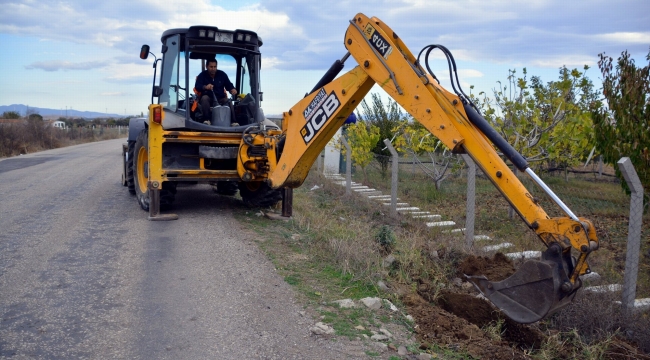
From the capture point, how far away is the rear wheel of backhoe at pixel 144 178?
9.31 meters

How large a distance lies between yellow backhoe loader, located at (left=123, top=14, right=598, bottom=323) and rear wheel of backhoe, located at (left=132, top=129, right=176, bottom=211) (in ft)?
0.06

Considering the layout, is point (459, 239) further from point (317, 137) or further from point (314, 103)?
point (314, 103)

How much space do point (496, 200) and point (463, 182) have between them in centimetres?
312

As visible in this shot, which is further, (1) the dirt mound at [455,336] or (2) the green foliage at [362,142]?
(2) the green foliage at [362,142]

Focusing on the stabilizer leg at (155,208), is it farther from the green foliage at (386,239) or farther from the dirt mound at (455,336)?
the dirt mound at (455,336)

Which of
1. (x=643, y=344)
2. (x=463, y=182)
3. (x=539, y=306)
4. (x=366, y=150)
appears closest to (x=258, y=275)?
(x=539, y=306)

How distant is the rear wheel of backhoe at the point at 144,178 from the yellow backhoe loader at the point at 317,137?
0.06 ft

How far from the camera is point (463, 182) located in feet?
52.7

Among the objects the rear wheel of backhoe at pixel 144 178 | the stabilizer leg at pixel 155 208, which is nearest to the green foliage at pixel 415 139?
the rear wheel of backhoe at pixel 144 178

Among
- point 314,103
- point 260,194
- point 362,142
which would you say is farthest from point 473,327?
point 362,142

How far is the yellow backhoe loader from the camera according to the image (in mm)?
4426

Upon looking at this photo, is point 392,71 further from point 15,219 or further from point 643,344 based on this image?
point 15,219

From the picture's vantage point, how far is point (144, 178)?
34.0 ft

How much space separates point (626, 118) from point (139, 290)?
24.1 ft
